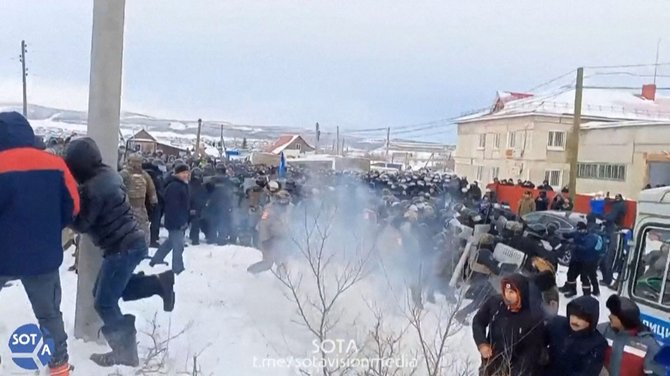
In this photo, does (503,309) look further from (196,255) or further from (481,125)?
(481,125)

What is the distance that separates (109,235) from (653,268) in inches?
187

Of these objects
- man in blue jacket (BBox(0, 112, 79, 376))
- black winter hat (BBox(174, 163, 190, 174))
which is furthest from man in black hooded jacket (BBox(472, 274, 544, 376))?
black winter hat (BBox(174, 163, 190, 174))

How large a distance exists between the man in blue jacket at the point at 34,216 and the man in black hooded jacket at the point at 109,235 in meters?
→ 0.27

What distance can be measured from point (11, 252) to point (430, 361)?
2.60m

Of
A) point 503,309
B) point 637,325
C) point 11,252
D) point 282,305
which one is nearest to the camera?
point 11,252

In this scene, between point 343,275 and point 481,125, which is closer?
point 343,275

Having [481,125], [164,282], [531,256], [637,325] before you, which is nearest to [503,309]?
[637,325]

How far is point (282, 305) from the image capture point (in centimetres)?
726

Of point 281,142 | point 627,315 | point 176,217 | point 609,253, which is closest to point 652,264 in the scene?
point 627,315

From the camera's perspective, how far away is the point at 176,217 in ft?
28.8

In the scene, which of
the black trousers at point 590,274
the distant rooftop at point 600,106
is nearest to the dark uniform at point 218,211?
the black trousers at point 590,274

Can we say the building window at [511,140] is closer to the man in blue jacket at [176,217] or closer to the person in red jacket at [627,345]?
the man in blue jacket at [176,217]

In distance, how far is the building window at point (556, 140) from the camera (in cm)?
3897

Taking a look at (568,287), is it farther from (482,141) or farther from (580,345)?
(482,141)
